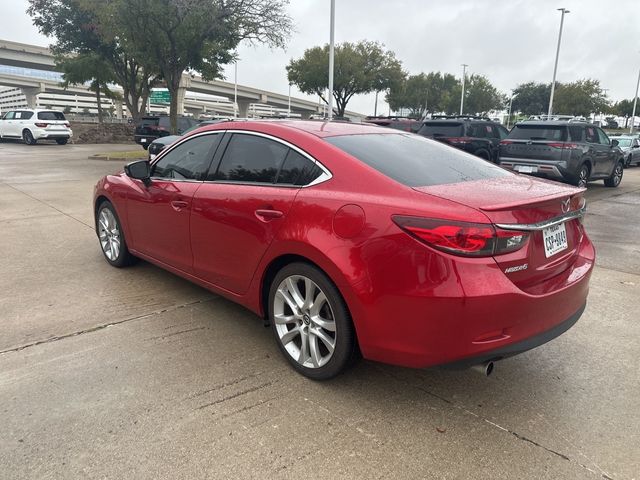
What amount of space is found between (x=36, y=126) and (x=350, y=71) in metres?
24.5

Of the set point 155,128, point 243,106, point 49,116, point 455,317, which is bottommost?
point 455,317

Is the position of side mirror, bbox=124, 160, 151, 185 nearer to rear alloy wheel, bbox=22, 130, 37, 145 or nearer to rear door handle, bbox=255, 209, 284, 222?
rear door handle, bbox=255, 209, 284, 222

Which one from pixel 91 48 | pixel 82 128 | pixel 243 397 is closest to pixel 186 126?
pixel 91 48

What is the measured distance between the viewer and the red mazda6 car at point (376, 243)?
2471 millimetres

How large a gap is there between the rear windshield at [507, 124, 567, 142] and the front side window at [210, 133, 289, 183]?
31.8 ft

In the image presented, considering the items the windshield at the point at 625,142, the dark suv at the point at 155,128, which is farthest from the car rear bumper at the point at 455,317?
the windshield at the point at 625,142

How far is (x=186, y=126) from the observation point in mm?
21156

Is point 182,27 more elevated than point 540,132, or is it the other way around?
point 182,27

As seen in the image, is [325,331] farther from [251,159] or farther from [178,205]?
[178,205]

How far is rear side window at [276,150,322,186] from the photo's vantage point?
311 cm

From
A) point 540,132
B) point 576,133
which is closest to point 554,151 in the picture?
point 540,132

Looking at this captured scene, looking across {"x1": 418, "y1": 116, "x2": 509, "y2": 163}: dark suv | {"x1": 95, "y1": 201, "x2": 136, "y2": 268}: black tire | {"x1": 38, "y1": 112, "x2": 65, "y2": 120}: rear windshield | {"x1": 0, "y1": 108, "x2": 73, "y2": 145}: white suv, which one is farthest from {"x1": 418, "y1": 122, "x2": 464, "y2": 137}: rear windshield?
{"x1": 38, "y1": 112, "x2": 65, "y2": 120}: rear windshield

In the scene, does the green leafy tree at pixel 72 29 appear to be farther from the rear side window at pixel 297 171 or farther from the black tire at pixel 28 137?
the rear side window at pixel 297 171

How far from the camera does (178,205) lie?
4.01m
